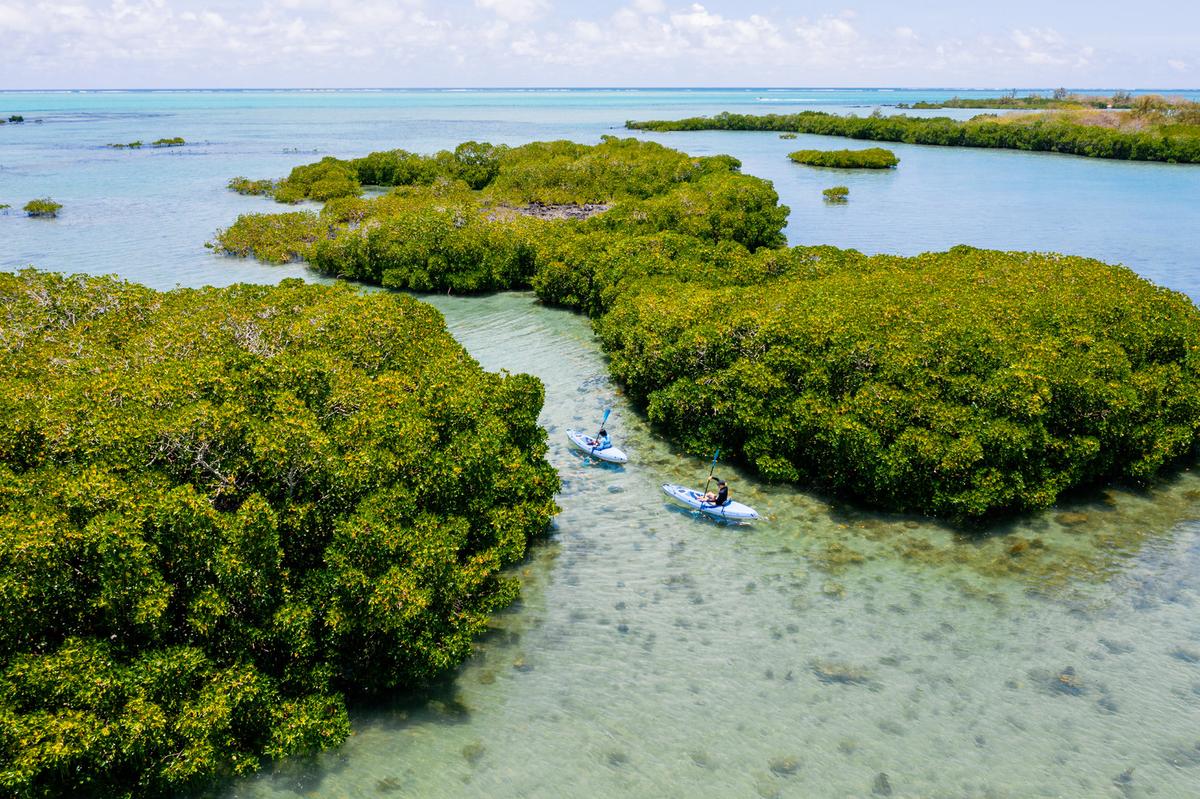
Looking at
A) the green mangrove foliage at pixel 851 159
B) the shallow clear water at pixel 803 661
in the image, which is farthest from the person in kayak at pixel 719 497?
the green mangrove foliage at pixel 851 159

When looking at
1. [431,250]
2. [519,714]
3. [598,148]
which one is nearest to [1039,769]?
[519,714]

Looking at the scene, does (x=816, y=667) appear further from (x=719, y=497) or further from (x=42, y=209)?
(x=42, y=209)

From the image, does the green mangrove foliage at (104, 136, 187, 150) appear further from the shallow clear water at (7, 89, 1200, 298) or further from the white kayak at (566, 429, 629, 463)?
the white kayak at (566, 429, 629, 463)

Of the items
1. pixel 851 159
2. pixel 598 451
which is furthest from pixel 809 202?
pixel 598 451

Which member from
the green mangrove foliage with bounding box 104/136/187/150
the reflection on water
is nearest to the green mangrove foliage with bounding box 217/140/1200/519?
the reflection on water

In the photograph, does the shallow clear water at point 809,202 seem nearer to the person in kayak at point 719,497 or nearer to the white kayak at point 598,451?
the white kayak at point 598,451
